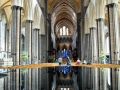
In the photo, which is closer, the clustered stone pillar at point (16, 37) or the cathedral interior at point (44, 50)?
the cathedral interior at point (44, 50)

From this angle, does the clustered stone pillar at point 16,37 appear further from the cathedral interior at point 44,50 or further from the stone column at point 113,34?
the stone column at point 113,34

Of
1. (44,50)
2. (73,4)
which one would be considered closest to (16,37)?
(44,50)

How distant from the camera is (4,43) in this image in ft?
92.3

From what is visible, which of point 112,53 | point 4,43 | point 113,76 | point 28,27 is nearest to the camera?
point 113,76

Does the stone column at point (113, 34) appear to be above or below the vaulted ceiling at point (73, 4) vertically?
below

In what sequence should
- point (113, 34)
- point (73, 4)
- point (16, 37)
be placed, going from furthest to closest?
point (73, 4), point (16, 37), point (113, 34)

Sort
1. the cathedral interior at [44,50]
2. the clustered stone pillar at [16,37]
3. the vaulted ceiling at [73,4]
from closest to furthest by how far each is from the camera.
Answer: the cathedral interior at [44,50] < the clustered stone pillar at [16,37] < the vaulted ceiling at [73,4]

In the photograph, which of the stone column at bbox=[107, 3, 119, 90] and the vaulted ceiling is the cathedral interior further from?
the vaulted ceiling

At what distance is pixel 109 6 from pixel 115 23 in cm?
157

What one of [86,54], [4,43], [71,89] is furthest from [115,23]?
[4,43]

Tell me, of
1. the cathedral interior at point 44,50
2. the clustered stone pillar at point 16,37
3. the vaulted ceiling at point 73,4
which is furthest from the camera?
the vaulted ceiling at point 73,4

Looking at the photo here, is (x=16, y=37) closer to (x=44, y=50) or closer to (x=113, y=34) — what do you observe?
(x=113, y=34)

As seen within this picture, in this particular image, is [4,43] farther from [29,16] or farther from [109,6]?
[109,6]

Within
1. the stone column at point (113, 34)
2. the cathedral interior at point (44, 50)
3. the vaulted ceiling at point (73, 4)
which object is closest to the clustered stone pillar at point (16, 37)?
the cathedral interior at point (44, 50)
